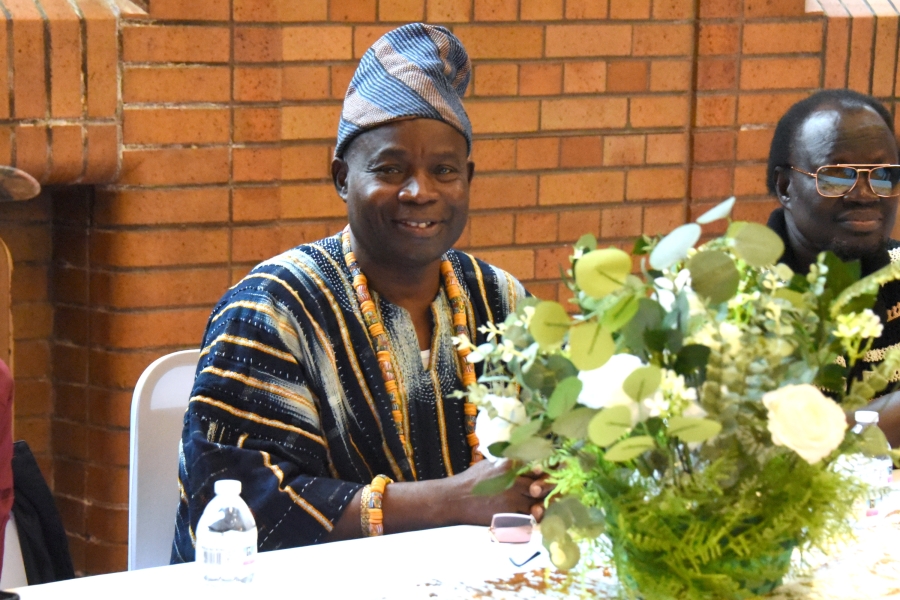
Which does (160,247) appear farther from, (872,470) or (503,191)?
(872,470)

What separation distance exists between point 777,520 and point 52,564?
135 centimetres


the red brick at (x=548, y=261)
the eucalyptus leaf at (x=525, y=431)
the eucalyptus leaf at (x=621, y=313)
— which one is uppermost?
the eucalyptus leaf at (x=621, y=313)

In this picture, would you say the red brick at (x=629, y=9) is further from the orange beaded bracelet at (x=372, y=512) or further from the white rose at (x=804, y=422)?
the white rose at (x=804, y=422)

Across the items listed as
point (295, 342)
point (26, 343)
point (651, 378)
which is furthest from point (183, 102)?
point (651, 378)

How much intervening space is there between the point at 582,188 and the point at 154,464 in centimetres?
169

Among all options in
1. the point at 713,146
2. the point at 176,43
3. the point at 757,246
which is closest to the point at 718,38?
the point at 713,146

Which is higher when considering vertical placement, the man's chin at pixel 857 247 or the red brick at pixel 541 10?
the red brick at pixel 541 10

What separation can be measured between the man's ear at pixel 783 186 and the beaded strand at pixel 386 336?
86cm

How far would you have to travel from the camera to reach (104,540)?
3.25 m

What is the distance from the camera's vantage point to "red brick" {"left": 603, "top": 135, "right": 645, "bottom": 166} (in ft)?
12.3

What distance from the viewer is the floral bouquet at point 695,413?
5.18ft

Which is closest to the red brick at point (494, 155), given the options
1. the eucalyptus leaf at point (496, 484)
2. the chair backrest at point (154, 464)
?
the chair backrest at point (154, 464)

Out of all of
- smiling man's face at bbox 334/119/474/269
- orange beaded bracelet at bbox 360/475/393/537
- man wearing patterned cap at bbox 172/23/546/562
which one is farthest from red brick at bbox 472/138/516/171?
orange beaded bracelet at bbox 360/475/393/537

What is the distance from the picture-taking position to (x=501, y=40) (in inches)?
140
